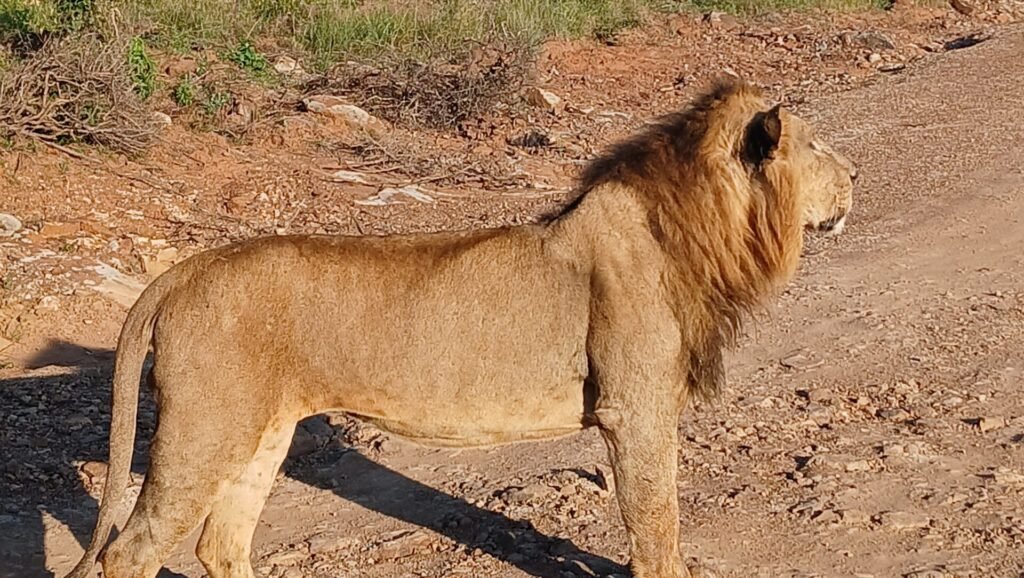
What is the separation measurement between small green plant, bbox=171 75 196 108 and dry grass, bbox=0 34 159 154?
954 millimetres

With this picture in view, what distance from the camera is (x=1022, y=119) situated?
41.6ft

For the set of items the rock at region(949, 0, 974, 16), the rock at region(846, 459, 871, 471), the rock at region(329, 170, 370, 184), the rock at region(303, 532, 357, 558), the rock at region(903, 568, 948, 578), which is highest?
the rock at region(903, 568, 948, 578)

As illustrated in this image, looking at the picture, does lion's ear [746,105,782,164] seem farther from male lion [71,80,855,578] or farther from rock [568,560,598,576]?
rock [568,560,598,576]

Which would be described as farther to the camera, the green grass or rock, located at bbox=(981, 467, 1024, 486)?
the green grass

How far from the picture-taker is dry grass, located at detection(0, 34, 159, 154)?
10977 mm

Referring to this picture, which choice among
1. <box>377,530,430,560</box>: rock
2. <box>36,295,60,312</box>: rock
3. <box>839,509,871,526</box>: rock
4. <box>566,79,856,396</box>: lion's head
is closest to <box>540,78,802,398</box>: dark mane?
<box>566,79,856,396</box>: lion's head

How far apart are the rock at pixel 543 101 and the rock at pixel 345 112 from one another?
5.35 feet

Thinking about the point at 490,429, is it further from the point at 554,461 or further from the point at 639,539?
the point at 554,461

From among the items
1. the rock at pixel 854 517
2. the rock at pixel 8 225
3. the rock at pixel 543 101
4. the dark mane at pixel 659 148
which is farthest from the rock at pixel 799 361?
the rock at pixel 543 101

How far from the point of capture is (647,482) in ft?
16.8

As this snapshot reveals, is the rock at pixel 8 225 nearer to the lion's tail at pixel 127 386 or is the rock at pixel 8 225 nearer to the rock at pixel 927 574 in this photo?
the lion's tail at pixel 127 386

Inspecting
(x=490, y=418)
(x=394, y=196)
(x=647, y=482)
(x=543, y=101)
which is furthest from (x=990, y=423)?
(x=543, y=101)

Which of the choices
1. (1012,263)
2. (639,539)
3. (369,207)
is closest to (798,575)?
(639,539)

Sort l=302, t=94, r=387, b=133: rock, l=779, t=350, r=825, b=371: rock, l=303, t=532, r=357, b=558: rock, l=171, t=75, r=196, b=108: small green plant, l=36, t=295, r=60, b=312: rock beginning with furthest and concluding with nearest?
l=302, t=94, r=387, b=133: rock → l=171, t=75, r=196, b=108: small green plant → l=36, t=295, r=60, b=312: rock → l=779, t=350, r=825, b=371: rock → l=303, t=532, r=357, b=558: rock
